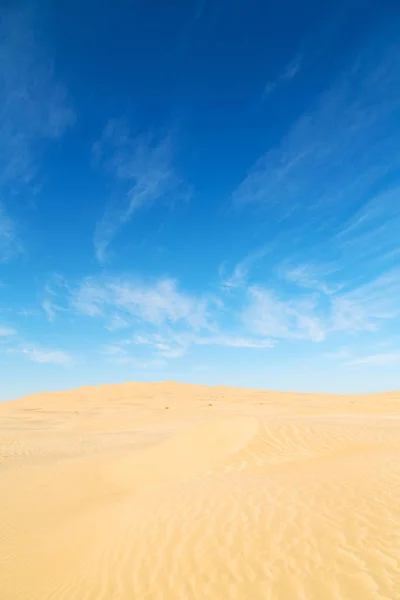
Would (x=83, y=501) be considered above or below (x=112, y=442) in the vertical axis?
below

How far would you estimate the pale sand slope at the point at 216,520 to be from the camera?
206 inches

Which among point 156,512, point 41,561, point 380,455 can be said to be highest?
point 380,455

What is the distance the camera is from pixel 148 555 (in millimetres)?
6375

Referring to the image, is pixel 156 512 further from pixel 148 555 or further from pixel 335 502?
pixel 335 502

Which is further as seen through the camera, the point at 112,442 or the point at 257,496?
the point at 112,442

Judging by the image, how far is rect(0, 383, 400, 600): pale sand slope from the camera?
5234mm

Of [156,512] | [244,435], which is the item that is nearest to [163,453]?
[244,435]

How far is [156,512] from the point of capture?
7.98 m

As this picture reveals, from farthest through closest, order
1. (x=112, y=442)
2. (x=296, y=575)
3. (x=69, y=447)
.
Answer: (x=112, y=442)
(x=69, y=447)
(x=296, y=575)

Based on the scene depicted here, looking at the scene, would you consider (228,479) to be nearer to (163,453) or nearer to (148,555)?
(148,555)

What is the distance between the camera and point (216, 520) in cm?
703

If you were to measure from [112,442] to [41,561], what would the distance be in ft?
42.6

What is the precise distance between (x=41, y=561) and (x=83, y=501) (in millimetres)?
3315

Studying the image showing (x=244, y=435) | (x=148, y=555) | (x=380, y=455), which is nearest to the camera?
(x=148, y=555)
